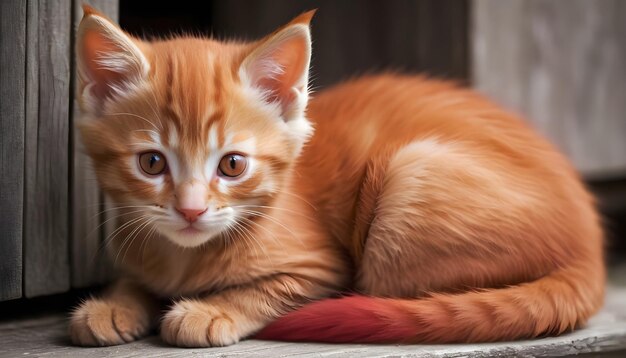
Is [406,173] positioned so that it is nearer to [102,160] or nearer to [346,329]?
[346,329]

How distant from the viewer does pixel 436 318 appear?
1.86 m

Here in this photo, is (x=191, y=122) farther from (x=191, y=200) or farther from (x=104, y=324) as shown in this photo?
(x=104, y=324)

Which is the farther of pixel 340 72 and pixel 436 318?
pixel 340 72

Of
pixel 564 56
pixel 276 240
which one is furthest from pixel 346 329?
pixel 564 56

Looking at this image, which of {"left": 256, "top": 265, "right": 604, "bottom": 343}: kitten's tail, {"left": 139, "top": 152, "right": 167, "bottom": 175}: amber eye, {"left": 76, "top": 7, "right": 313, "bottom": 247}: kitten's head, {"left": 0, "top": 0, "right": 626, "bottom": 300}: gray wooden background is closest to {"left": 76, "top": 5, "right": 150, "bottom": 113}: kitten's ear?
{"left": 76, "top": 7, "right": 313, "bottom": 247}: kitten's head

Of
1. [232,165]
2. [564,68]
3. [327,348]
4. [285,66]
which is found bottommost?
[327,348]

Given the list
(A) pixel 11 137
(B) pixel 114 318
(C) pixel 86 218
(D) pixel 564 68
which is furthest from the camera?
(D) pixel 564 68

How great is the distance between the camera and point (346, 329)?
1887 millimetres

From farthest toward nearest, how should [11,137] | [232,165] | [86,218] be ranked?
[86,218], [11,137], [232,165]

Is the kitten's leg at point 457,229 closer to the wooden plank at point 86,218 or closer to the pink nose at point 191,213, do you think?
the pink nose at point 191,213

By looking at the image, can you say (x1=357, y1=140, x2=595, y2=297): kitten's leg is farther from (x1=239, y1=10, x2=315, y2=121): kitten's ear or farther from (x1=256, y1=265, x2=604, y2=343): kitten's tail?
(x1=239, y1=10, x2=315, y2=121): kitten's ear

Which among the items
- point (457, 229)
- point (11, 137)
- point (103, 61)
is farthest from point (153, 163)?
point (457, 229)

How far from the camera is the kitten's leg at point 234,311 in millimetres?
1855

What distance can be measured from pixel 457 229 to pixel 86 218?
3.49ft
